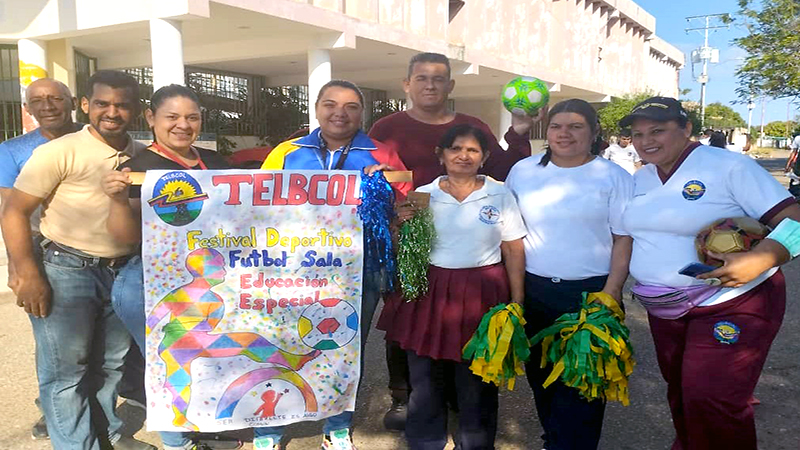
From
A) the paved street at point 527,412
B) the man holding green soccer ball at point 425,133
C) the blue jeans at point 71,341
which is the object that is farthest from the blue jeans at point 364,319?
the blue jeans at point 71,341

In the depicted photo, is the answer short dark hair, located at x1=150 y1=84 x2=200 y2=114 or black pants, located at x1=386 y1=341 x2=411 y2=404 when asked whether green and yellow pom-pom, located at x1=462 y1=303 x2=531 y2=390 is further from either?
short dark hair, located at x1=150 y1=84 x2=200 y2=114

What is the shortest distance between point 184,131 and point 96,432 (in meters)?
1.56

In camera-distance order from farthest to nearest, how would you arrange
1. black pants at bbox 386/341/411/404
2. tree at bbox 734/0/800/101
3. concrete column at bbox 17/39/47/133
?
tree at bbox 734/0/800/101 → concrete column at bbox 17/39/47/133 → black pants at bbox 386/341/411/404

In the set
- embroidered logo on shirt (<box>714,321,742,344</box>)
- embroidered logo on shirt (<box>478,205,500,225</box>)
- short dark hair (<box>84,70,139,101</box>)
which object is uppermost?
short dark hair (<box>84,70,139,101</box>)

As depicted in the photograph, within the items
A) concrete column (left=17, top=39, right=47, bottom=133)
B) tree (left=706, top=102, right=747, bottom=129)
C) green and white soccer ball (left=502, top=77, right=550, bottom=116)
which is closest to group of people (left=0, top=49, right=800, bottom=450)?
green and white soccer ball (left=502, top=77, right=550, bottom=116)

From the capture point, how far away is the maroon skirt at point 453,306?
108 inches

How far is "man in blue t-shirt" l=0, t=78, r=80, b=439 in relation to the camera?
287 centimetres

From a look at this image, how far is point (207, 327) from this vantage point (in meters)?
2.71

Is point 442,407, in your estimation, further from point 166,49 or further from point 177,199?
point 166,49

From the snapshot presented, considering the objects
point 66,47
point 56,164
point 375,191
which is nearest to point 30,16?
point 66,47

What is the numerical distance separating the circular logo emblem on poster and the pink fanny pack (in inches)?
78.6

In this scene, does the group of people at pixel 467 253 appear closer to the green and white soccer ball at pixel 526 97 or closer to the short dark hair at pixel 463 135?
the short dark hair at pixel 463 135

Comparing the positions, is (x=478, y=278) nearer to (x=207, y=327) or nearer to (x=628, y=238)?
(x=628, y=238)

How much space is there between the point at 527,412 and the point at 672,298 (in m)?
1.57
